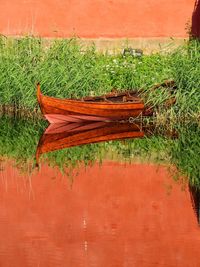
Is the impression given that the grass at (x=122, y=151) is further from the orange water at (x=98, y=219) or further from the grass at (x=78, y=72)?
the grass at (x=78, y=72)

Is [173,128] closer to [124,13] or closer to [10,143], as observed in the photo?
[10,143]

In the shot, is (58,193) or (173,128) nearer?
(58,193)

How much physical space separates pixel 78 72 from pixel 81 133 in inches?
63.1

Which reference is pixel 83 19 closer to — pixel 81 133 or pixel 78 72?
pixel 78 72

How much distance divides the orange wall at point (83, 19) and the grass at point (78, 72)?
168 cm

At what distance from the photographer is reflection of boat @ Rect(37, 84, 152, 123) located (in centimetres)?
1777

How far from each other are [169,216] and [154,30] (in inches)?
415

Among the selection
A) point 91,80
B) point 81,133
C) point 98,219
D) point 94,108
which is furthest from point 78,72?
point 98,219

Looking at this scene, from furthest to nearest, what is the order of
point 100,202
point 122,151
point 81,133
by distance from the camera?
point 81,133, point 122,151, point 100,202

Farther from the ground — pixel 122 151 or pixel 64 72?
pixel 64 72

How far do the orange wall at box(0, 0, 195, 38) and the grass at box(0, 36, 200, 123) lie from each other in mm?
1675

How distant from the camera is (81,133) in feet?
57.6

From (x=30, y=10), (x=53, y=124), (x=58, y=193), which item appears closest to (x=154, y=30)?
(x=30, y=10)

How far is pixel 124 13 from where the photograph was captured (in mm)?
21406
